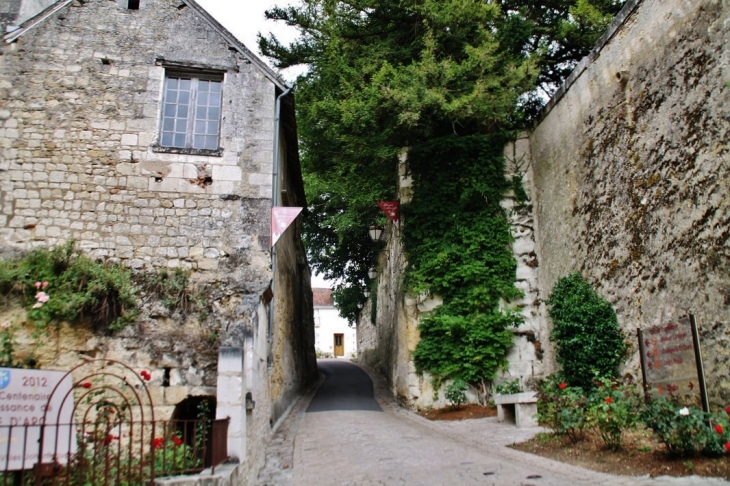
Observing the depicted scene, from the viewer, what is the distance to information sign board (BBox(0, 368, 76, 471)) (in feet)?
13.1

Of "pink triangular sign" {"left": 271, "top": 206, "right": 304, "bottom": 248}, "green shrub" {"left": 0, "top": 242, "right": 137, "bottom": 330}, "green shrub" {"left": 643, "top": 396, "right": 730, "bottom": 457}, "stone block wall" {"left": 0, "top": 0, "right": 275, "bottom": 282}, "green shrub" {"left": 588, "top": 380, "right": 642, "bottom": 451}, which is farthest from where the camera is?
"pink triangular sign" {"left": 271, "top": 206, "right": 304, "bottom": 248}

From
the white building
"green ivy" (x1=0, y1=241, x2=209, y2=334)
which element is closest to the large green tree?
"green ivy" (x1=0, y1=241, x2=209, y2=334)

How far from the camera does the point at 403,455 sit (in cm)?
667

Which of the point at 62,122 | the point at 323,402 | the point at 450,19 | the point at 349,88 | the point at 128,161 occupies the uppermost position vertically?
the point at 450,19

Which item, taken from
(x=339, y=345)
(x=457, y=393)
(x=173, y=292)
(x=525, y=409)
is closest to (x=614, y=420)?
(x=525, y=409)

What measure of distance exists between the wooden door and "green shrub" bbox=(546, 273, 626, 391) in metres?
37.1

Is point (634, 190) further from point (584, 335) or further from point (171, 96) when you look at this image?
point (171, 96)

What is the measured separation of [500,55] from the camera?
11078mm

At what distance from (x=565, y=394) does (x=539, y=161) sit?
223 inches

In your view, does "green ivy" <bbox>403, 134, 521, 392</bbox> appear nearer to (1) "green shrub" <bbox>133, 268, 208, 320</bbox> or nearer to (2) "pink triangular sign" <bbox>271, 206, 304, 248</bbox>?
(2) "pink triangular sign" <bbox>271, 206, 304, 248</bbox>

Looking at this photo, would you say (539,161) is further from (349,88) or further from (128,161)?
(128,161)

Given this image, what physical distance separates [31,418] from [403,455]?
4.13 m

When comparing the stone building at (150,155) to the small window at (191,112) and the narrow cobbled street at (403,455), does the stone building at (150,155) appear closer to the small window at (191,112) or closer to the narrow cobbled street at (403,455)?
the small window at (191,112)

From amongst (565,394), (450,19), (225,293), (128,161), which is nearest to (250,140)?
(128,161)
